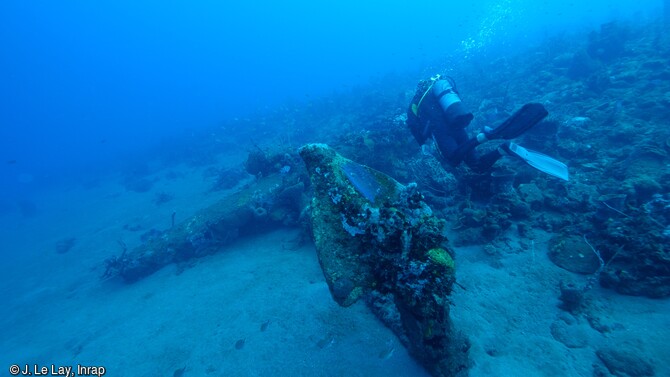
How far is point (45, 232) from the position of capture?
811 inches

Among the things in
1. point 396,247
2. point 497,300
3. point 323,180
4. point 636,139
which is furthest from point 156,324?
point 636,139

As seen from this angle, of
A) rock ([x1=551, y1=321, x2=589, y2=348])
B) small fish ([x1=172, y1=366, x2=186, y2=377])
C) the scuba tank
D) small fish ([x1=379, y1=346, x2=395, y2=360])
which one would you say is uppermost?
the scuba tank

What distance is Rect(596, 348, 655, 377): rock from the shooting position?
340 centimetres

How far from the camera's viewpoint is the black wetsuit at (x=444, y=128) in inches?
271

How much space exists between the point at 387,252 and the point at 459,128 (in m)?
5.50

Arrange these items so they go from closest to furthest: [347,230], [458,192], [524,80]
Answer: [347,230] → [458,192] → [524,80]

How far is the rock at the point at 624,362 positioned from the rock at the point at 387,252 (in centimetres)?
166

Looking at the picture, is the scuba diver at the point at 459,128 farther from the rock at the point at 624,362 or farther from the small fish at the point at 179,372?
the small fish at the point at 179,372

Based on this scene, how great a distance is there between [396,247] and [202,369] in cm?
432

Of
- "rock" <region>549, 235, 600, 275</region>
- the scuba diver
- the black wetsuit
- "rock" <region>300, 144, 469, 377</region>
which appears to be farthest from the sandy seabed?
the black wetsuit

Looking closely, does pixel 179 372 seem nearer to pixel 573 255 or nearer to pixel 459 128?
pixel 573 255

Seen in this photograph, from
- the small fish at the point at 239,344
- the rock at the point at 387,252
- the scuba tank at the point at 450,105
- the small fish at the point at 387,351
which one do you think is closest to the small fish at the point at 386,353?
the small fish at the point at 387,351

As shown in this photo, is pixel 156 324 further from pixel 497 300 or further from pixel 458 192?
pixel 458 192

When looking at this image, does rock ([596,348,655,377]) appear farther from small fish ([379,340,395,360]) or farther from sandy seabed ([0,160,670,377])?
small fish ([379,340,395,360])
